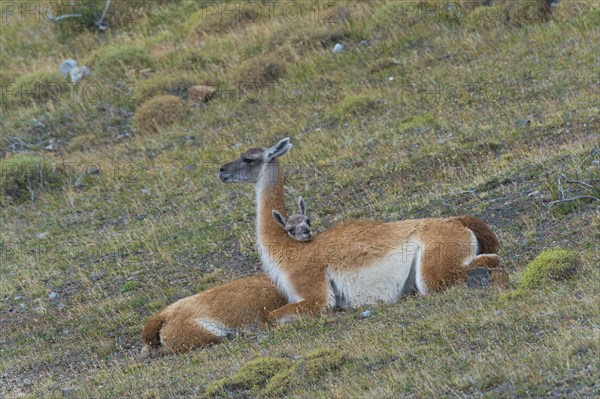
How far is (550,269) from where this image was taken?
9875 millimetres

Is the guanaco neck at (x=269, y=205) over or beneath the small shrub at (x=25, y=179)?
over

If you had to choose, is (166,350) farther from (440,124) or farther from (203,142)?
(203,142)

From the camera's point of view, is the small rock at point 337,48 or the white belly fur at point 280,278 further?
the small rock at point 337,48

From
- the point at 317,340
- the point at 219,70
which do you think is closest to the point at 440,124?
the point at 219,70

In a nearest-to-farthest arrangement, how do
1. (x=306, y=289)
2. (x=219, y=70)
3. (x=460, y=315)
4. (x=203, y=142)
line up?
→ (x=460, y=315), (x=306, y=289), (x=203, y=142), (x=219, y=70)

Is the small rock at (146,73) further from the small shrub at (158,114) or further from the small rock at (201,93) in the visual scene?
the small shrub at (158,114)

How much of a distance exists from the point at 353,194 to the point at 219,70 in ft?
29.3

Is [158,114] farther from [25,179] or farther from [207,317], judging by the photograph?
[207,317]

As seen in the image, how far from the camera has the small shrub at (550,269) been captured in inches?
387

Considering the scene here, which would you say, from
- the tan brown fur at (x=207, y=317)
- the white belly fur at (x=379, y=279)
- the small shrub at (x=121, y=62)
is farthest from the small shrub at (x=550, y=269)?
the small shrub at (x=121, y=62)

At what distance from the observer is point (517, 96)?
61.6ft

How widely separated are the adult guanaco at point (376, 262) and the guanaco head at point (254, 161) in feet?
3.86

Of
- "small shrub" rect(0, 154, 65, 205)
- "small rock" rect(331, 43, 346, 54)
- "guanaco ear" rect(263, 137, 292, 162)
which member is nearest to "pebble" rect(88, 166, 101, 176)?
"small shrub" rect(0, 154, 65, 205)

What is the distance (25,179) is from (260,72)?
580 centimetres
